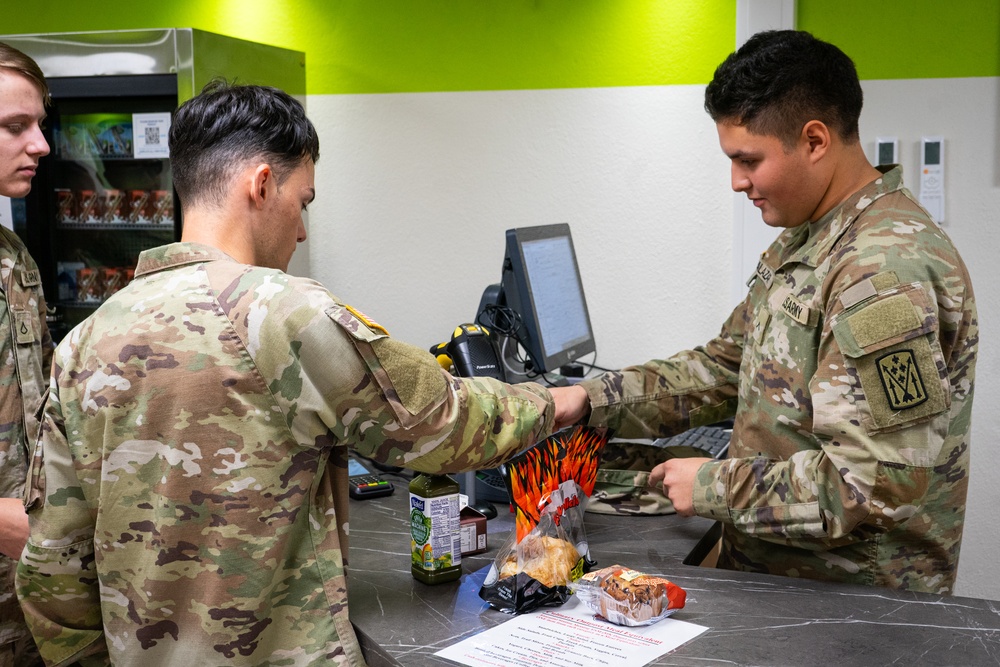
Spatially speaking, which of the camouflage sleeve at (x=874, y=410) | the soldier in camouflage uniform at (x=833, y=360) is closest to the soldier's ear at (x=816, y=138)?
the soldier in camouflage uniform at (x=833, y=360)

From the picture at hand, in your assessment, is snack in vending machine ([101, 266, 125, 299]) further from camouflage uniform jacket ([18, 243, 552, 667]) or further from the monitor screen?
camouflage uniform jacket ([18, 243, 552, 667])

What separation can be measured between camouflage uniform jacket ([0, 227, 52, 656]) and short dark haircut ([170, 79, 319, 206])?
61 centimetres

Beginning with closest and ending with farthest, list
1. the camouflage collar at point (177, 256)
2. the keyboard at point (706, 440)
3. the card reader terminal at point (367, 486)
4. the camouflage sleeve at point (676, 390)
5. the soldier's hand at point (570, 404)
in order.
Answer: the camouflage collar at point (177, 256) < the soldier's hand at point (570, 404) < the camouflage sleeve at point (676, 390) < the card reader terminal at point (367, 486) < the keyboard at point (706, 440)

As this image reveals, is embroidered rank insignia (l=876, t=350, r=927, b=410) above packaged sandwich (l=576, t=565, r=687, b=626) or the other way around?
above

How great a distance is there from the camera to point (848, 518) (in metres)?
1.56

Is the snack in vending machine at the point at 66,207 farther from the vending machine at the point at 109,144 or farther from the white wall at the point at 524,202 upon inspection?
the white wall at the point at 524,202

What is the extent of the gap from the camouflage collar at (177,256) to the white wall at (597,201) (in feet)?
6.29

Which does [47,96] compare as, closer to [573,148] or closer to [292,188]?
[292,188]

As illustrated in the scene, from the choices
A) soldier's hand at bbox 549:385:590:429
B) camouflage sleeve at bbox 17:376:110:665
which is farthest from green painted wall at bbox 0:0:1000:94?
camouflage sleeve at bbox 17:376:110:665

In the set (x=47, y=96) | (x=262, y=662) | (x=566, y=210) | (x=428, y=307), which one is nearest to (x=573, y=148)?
(x=566, y=210)

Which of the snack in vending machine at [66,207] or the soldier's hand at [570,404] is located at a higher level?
the snack in vending machine at [66,207]

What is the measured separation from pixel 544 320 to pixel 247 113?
1.11 m

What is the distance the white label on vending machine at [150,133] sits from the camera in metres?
3.06

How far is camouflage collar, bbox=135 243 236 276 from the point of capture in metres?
1.42
